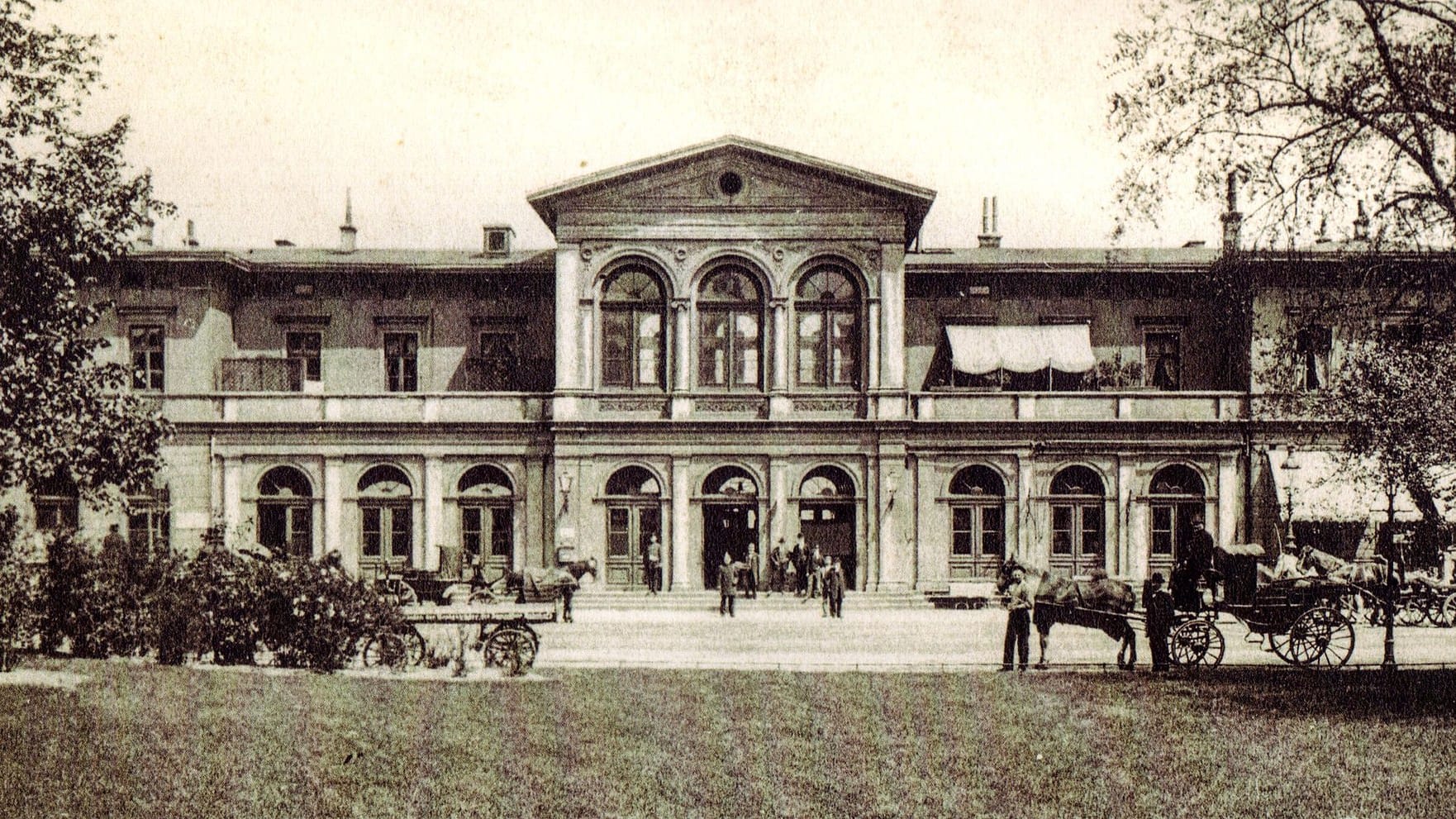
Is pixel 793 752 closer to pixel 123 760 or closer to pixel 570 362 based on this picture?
pixel 123 760

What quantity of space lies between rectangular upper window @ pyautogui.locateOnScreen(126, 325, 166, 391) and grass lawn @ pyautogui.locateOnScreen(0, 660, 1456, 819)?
18.5 meters

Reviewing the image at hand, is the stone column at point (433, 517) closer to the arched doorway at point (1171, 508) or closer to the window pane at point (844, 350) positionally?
the window pane at point (844, 350)

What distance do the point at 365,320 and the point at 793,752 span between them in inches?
970

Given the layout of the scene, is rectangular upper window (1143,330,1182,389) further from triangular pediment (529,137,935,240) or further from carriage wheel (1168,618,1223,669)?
carriage wheel (1168,618,1223,669)

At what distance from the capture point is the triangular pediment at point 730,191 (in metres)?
29.8

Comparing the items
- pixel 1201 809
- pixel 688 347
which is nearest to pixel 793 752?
pixel 1201 809

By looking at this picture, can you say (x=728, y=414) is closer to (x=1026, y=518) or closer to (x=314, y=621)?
(x=1026, y=518)

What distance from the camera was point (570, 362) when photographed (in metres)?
30.0

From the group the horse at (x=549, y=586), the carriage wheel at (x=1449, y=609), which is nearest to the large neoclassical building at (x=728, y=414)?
the horse at (x=549, y=586)

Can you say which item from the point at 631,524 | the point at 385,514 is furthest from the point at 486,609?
the point at 385,514

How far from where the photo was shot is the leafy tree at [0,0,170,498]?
1414 cm

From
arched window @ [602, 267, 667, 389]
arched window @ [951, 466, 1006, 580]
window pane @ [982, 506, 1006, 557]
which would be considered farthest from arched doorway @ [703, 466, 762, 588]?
window pane @ [982, 506, 1006, 557]

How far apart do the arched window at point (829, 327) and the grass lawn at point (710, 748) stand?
52.0ft

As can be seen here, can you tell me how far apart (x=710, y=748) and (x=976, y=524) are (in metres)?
20.3
